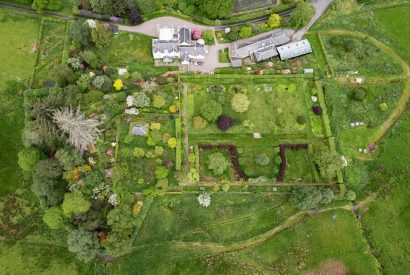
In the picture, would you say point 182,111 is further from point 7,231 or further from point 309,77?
point 7,231

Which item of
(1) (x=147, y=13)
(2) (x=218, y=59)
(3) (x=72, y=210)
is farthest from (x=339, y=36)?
(3) (x=72, y=210)

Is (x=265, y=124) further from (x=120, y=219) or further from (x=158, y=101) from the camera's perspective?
(x=120, y=219)

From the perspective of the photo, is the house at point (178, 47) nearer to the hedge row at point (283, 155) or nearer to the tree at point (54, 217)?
the hedge row at point (283, 155)

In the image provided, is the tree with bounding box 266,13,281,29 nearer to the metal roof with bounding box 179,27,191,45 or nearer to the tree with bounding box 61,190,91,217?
the metal roof with bounding box 179,27,191,45

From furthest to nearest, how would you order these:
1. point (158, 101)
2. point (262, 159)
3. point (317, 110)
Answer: point (317, 110), point (158, 101), point (262, 159)

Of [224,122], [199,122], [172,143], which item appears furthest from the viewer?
[224,122]

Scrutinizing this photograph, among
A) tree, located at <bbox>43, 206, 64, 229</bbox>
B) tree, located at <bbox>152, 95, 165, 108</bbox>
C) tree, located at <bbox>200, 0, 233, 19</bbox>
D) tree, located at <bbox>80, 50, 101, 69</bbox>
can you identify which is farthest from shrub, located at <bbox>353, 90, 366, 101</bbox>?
tree, located at <bbox>43, 206, 64, 229</bbox>

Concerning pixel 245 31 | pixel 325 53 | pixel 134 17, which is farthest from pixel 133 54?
pixel 325 53
